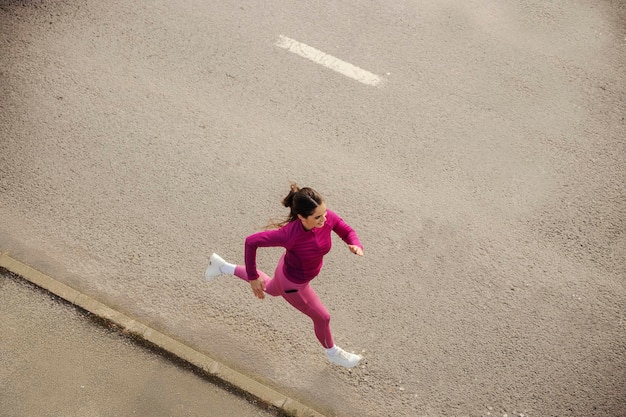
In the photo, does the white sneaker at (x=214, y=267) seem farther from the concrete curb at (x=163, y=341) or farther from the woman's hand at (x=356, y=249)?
the woman's hand at (x=356, y=249)

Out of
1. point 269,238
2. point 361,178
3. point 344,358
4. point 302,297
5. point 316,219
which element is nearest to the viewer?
point 316,219

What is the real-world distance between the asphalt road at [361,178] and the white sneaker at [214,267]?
0.84ft

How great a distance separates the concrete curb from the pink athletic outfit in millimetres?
735

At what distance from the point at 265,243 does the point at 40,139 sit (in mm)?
3845

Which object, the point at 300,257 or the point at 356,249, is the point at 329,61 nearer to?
the point at 356,249

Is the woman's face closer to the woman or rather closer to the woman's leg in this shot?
the woman

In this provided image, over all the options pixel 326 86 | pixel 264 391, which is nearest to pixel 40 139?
pixel 326 86

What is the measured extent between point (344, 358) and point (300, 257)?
141 cm

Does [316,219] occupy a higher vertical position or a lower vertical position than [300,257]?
higher

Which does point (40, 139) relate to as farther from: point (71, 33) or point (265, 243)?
point (265, 243)

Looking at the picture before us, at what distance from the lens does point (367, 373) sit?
225 inches

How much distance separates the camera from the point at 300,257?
471cm

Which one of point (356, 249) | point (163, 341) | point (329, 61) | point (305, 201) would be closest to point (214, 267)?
point (163, 341)

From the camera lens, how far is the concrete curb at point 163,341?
18.1 ft
